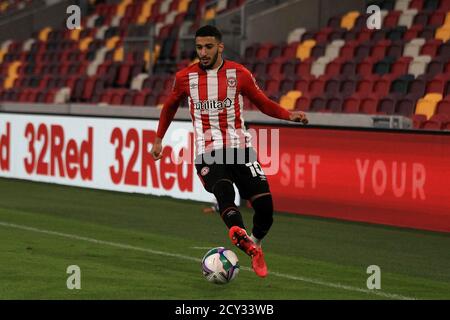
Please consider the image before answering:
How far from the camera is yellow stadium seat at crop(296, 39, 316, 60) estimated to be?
22.6 m

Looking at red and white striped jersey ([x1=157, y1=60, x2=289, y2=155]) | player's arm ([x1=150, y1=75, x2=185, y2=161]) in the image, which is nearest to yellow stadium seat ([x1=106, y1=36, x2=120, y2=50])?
player's arm ([x1=150, y1=75, x2=185, y2=161])

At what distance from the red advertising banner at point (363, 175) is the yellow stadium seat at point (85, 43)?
13.7m

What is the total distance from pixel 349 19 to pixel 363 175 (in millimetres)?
9098

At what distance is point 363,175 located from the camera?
14.7 m

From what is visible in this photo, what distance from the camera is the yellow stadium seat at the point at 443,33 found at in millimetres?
20297

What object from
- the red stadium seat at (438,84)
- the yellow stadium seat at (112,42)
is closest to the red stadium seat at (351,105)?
the red stadium seat at (438,84)

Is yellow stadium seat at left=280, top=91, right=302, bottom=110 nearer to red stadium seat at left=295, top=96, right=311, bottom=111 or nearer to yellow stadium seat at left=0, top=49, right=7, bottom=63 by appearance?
red stadium seat at left=295, top=96, right=311, bottom=111

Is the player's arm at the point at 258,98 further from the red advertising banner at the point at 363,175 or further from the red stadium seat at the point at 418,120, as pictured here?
the red stadium seat at the point at 418,120

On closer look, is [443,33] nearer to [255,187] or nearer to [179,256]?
[179,256]

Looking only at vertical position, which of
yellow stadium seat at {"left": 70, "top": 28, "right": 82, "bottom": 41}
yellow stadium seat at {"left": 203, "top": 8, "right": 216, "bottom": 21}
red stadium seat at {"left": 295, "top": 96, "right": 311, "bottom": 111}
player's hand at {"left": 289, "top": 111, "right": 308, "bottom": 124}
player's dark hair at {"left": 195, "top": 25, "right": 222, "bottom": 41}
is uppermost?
yellow stadium seat at {"left": 203, "top": 8, "right": 216, "bottom": 21}

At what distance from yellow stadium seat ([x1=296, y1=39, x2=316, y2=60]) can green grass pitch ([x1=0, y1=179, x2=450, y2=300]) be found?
21.4ft

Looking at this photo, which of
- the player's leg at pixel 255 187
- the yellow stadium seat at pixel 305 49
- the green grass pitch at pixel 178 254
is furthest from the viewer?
the yellow stadium seat at pixel 305 49

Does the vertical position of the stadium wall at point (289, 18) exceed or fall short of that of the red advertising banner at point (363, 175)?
it exceeds it

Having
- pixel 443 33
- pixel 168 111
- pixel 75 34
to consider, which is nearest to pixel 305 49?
pixel 443 33
